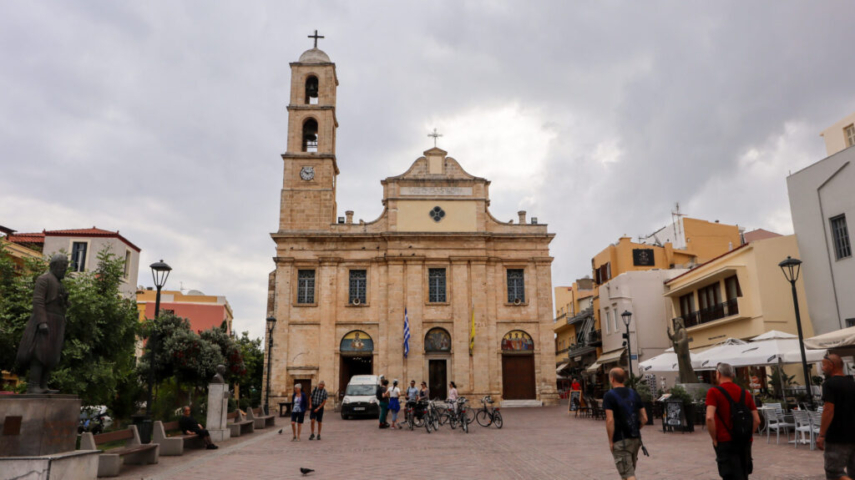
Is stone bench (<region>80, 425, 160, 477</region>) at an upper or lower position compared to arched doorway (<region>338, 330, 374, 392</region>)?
lower

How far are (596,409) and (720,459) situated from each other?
16499 mm

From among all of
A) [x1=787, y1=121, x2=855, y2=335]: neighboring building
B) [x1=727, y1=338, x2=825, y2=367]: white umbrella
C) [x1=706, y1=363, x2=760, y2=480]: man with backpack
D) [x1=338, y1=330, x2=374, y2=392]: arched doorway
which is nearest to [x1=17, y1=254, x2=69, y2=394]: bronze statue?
[x1=706, y1=363, x2=760, y2=480]: man with backpack

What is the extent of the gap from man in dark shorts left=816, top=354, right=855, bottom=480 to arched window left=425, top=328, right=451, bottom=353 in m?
29.0

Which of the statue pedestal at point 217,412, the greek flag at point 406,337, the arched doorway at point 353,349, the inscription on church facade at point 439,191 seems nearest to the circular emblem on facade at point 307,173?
the inscription on church facade at point 439,191

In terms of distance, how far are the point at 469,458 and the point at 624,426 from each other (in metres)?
6.13

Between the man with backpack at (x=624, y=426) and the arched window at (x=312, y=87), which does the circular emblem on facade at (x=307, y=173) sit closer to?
the arched window at (x=312, y=87)

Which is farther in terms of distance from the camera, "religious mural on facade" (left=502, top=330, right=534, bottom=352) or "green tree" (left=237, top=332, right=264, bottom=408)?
"green tree" (left=237, top=332, right=264, bottom=408)

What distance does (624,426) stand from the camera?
697cm

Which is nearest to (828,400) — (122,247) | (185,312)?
(122,247)

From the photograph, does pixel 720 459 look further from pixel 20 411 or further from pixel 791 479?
pixel 20 411

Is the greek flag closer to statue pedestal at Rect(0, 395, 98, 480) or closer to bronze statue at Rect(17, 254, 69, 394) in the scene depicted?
statue pedestal at Rect(0, 395, 98, 480)

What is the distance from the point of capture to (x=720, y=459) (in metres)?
6.43

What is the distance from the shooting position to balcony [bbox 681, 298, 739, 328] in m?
27.5

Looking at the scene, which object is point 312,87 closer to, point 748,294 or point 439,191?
point 439,191
